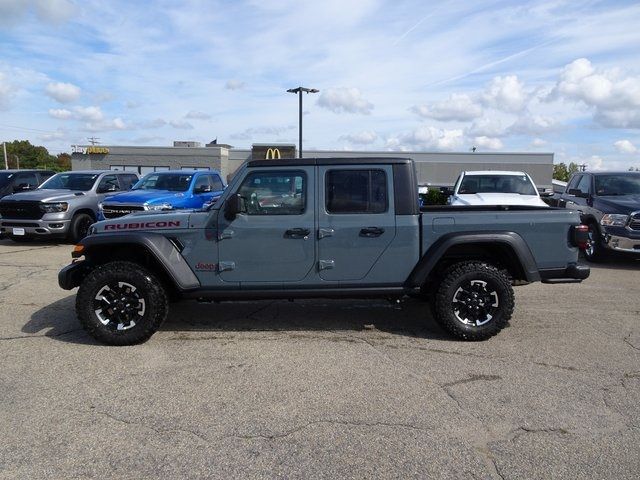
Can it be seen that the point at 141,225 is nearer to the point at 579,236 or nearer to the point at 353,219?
the point at 353,219

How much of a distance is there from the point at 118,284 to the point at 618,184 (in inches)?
379

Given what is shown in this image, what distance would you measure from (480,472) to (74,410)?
9.08 feet

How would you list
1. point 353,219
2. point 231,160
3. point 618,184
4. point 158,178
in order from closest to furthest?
point 353,219 < point 618,184 < point 158,178 < point 231,160

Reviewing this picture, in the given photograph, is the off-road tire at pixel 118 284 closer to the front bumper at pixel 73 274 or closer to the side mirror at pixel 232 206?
the front bumper at pixel 73 274

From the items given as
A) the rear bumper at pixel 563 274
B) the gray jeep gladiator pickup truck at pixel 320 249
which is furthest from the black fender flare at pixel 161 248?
the rear bumper at pixel 563 274

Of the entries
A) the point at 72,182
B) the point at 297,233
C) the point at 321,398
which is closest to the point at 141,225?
the point at 297,233

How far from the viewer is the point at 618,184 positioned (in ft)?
34.0

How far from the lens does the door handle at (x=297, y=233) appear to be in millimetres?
5004

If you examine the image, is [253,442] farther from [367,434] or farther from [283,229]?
[283,229]

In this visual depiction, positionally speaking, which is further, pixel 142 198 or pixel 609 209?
pixel 142 198

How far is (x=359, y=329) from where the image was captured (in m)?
5.63

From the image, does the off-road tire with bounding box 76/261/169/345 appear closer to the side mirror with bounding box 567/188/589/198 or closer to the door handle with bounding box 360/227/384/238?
the door handle with bounding box 360/227/384/238

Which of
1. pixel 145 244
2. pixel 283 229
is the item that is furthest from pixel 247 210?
pixel 145 244

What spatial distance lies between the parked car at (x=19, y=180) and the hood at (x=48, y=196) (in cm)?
244
